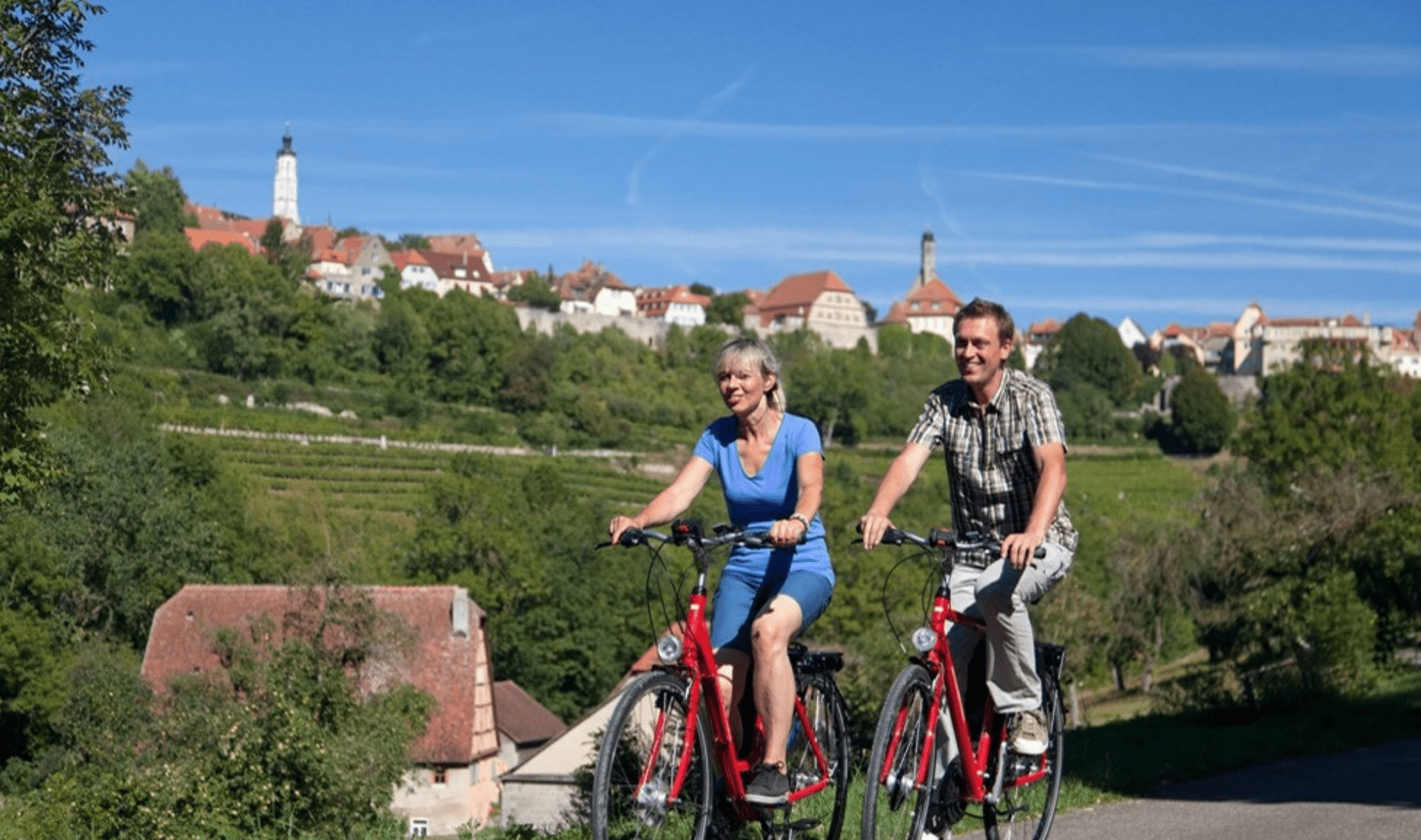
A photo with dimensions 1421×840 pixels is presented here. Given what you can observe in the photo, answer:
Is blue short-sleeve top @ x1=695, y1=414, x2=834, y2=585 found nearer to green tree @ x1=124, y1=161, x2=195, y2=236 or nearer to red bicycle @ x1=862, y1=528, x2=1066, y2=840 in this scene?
red bicycle @ x1=862, y1=528, x2=1066, y2=840

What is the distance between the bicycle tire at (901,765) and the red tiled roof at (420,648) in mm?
32770

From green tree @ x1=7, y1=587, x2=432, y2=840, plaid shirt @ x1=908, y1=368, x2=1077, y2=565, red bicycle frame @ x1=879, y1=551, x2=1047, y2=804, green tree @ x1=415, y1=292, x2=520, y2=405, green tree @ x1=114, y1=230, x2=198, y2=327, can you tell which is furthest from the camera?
green tree @ x1=415, y1=292, x2=520, y2=405

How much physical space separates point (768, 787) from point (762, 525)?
2.96 feet

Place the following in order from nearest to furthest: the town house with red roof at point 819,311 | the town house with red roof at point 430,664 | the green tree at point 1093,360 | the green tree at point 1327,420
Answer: the town house with red roof at point 430,664 < the green tree at point 1327,420 < the green tree at point 1093,360 < the town house with red roof at point 819,311

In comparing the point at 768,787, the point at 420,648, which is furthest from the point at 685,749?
the point at 420,648

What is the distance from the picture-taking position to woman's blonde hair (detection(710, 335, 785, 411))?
6.32 meters

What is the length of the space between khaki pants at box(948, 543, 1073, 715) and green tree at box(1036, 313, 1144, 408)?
5665 inches

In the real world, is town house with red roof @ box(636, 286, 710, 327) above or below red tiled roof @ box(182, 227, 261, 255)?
Answer: below

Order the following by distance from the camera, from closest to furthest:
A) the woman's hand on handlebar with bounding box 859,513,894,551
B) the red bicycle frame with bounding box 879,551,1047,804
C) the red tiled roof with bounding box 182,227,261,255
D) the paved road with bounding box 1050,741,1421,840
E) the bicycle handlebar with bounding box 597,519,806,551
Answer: the bicycle handlebar with bounding box 597,519,806,551 < the woman's hand on handlebar with bounding box 859,513,894,551 < the red bicycle frame with bounding box 879,551,1047,804 < the paved road with bounding box 1050,741,1421,840 < the red tiled roof with bounding box 182,227,261,255

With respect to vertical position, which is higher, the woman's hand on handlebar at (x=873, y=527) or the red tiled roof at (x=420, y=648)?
the woman's hand on handlebar at (x=873, y=527)

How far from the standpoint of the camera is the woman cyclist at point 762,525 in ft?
19.9

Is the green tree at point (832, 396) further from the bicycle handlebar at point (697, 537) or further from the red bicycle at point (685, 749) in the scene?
the bicycle handlebar at point (697, 537)

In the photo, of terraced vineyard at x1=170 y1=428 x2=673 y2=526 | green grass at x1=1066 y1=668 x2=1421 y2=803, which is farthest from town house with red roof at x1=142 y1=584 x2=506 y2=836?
terraced vineyard at x1=170 y1=428 x2=673 y2=526

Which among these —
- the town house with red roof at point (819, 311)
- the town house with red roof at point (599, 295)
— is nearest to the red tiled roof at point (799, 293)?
the town house with red roof at point (819, 311)
